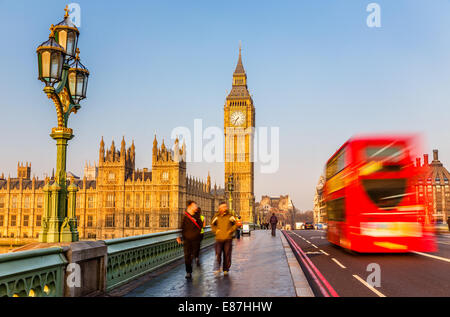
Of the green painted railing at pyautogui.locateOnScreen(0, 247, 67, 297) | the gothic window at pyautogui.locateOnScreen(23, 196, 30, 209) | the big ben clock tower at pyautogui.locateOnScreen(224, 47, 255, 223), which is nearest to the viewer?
the green painted railing at pyautogui.locateOnScreen(0, 247, 67, 297)

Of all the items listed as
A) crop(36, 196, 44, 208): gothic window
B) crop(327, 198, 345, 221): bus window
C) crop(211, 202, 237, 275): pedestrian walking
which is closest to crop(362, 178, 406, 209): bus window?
crop(327, 198, 345, 221): bus window

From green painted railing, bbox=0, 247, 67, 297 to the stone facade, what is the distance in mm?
80471

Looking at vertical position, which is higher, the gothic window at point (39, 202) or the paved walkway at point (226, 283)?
the gothic window at point (39, 202)

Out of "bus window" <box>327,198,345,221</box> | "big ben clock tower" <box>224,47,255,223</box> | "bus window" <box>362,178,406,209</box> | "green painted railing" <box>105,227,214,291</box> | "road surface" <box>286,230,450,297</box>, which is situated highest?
"big ben clock tower" <box>224,47,255,223</box>

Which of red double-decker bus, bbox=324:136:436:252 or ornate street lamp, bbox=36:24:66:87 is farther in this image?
red double-decker bus, bbox=324:136:436:252

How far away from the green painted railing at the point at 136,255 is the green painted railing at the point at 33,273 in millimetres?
2270

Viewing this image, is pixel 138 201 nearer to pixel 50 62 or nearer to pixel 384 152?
pixel 384 152

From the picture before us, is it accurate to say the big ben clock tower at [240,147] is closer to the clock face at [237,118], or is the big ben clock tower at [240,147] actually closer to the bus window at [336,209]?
the clock face at [237,118]

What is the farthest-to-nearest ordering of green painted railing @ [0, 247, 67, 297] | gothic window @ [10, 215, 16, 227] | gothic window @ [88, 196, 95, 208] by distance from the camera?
gothic window @ [10, 215, 16, 227] → gothic window @ [88, 196, 95, 208] → green painted railing @ [0, 247, 67, 297]

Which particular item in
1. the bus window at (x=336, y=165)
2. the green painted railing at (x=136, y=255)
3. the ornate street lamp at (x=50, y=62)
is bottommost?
the green painted railing at (x=136, y=255)

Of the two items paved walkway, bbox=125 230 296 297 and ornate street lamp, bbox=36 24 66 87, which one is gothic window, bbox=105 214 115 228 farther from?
ornate street lamp, bbox=36 24 66 87

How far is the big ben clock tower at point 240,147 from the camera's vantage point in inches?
5103

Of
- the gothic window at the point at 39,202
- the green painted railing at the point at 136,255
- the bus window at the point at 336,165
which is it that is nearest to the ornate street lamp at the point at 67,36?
the green painted railing at the point at 136,255

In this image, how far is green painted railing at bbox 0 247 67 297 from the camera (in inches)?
241
